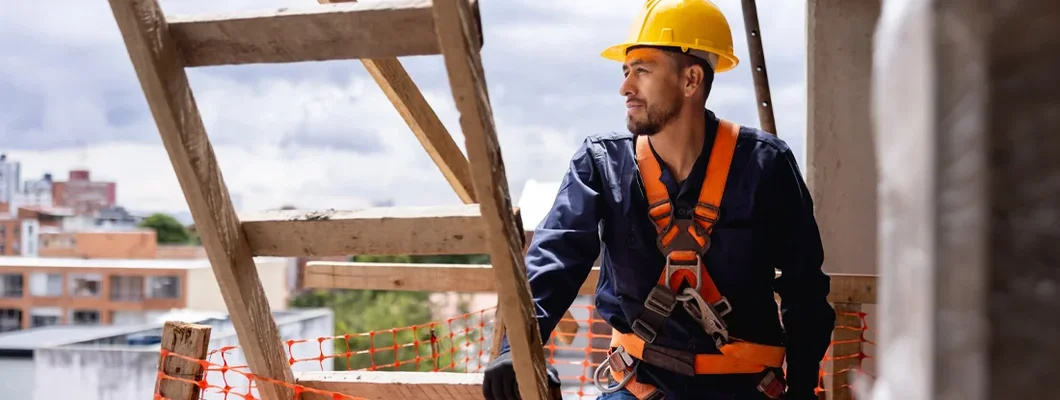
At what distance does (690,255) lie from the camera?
112 inches

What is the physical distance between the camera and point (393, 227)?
189cm

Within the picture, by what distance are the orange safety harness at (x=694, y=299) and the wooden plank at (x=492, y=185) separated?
3.02 ft

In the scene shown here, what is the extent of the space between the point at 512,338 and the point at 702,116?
1.48m

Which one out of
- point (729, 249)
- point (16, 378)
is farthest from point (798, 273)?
point (16, 378)

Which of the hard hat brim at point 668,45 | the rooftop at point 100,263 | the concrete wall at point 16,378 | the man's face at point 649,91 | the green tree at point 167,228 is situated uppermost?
the hard hat brim at point 668,45

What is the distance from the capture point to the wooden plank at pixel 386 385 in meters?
2.48

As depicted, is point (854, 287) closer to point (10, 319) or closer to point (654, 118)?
point (654, 118)

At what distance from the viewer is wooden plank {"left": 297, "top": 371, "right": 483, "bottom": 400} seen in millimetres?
2484

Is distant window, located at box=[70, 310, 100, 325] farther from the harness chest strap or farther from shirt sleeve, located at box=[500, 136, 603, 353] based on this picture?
the harness chest strap

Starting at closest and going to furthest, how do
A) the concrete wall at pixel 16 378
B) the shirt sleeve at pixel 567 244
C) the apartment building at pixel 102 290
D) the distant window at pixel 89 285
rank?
the shirt sleeve at pixel 567 244, the concrete wall at pixel 16 378, the apartment building at pixel 102 290, the distant window at pixel 89 285

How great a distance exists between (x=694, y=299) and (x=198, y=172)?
1522 millimetres

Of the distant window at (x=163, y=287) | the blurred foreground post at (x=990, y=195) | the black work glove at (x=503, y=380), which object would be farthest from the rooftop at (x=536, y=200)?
the distant window at (x=163, y=287)

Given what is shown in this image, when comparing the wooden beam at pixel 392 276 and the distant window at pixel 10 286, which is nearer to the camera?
the wooden beam at pixel 392 276

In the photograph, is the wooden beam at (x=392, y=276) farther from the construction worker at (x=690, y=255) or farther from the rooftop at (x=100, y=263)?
the rooftop at (x=100, y=263)
